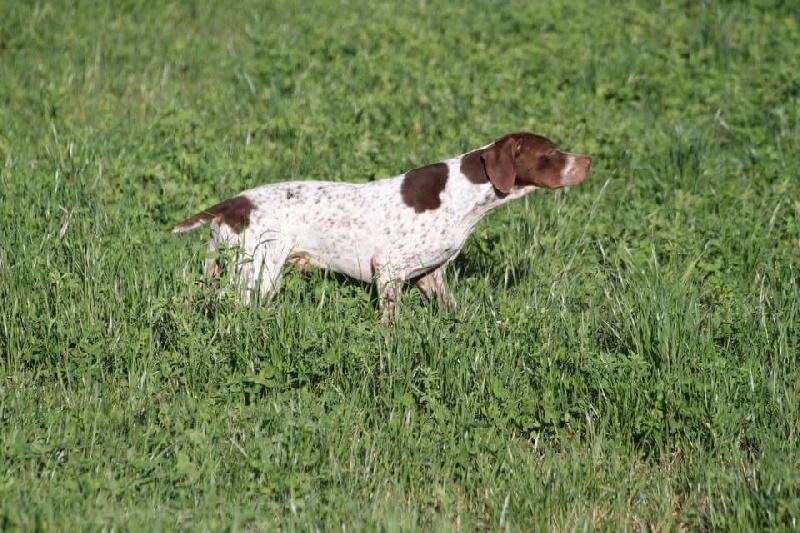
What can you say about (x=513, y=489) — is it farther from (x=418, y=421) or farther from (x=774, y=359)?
(x=774, y=359)

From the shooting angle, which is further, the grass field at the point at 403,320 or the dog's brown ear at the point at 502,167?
the dog's brown ear at the point at 502,167

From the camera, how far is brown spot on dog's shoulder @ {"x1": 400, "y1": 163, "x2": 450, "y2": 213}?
6098mm

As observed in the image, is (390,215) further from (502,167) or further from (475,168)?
(502,167)

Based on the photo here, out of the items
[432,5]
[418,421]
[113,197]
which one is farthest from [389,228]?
[432,5]

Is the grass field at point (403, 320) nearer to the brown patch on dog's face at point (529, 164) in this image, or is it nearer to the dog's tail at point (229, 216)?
the dog's tail at point (229, 216)

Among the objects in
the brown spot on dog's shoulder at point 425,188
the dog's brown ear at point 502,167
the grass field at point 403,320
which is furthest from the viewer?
the brown spot on dog's shoulder at point 425,188

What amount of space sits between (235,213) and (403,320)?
1146 millimetres

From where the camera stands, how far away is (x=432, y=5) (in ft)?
37.0

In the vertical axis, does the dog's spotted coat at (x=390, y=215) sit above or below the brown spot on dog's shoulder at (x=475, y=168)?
below

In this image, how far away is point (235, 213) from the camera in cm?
609

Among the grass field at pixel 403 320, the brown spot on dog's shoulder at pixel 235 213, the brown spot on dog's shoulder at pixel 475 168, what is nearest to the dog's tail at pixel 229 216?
the brown spot on dog's shoulder at pixel 235 213

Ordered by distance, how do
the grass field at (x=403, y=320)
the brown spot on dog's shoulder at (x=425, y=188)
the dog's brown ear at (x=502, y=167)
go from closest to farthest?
the grass field at (x=403, y=320), the dog's brown ear at (x=502, y=167), the brown spot on dog's shoulder at (x=425, y=188)

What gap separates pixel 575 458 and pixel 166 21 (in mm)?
7582

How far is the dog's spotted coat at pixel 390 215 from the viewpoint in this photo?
603 cm
